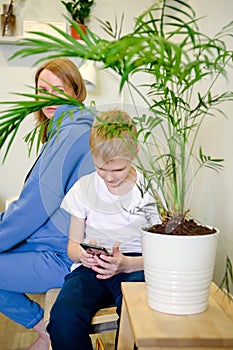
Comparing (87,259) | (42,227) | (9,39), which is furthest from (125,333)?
(9,39)

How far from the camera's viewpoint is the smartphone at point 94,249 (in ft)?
4.76

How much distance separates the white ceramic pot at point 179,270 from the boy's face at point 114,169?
300 millimetres

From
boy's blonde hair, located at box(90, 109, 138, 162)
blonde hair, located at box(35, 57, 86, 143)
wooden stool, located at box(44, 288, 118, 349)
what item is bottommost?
wooden stool, located at box(44, 288, 118, 349)

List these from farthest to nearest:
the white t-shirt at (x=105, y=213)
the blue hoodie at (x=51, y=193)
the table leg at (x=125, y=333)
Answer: the blue hoodie at (x=51, y=193)
the white t-shirt at (x=105, y=213)
the table leg at (x=125, y=333)

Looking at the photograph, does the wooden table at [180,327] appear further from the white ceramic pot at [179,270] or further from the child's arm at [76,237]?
the child's arm at [76,237]

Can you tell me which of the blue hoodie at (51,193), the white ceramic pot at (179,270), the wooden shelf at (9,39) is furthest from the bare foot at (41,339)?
the wooden shelf at (9,39)

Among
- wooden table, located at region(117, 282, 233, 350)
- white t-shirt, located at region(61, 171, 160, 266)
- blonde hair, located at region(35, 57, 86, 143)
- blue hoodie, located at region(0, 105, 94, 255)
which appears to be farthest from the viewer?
blonde hair, located at region(35, 57, 86, 143)

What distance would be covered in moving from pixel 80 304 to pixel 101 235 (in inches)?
10.2

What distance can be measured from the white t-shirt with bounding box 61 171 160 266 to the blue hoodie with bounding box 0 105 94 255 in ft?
0.38

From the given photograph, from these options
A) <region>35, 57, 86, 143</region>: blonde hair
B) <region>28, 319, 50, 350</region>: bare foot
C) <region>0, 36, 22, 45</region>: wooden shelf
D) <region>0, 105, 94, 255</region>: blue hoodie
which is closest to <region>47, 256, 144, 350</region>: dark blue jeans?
<region>0, 105, 94, 255</region>: blue hoodie

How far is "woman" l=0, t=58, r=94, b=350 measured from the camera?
169 centimetres

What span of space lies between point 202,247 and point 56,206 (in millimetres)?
780

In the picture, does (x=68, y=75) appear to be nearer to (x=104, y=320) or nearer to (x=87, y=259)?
(x=87, y=259)

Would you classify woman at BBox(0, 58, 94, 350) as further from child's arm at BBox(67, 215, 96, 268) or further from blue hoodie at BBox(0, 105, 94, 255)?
child's arm at BBox(67, 215, 96, 268)
